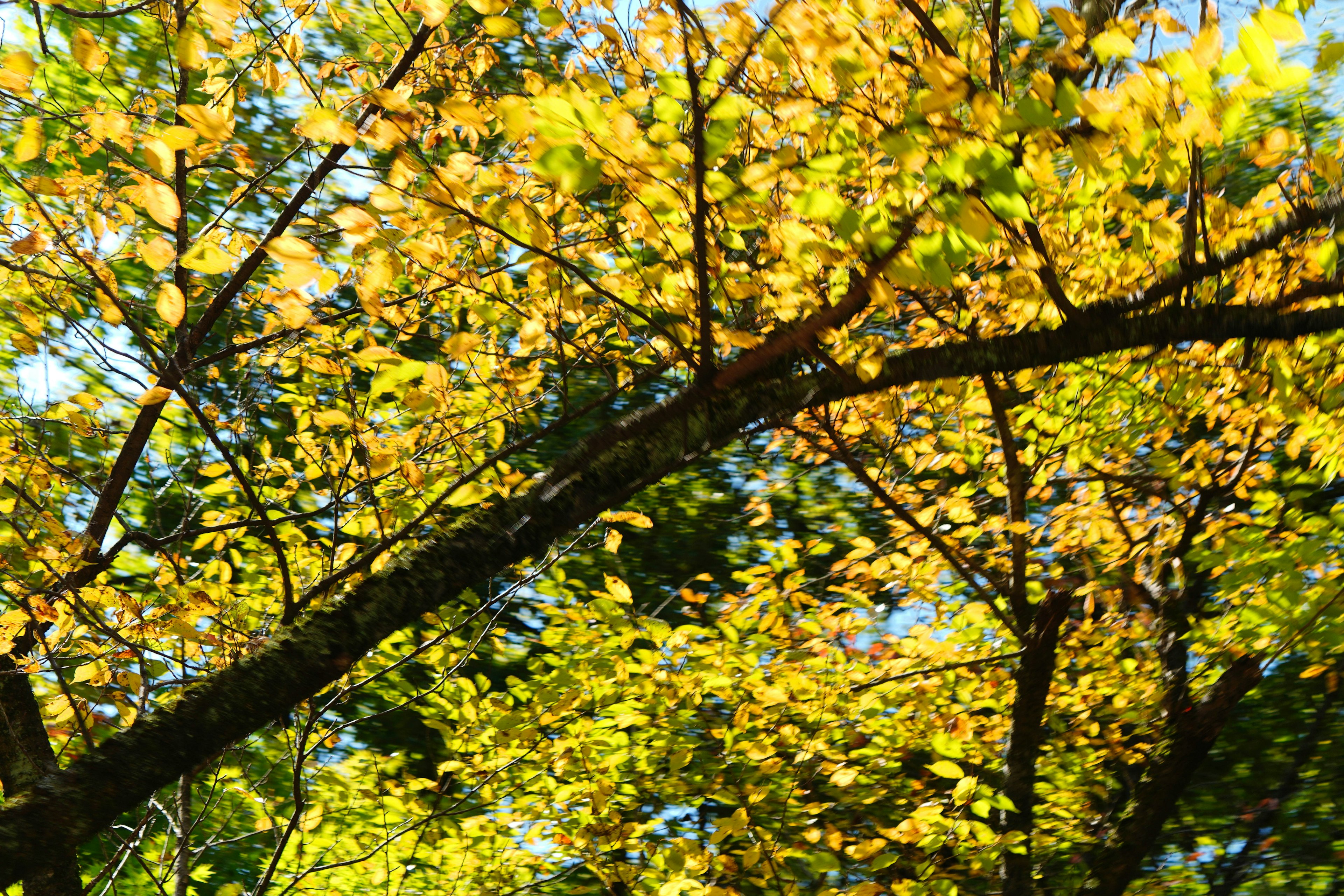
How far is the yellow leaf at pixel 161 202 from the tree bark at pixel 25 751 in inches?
89.0

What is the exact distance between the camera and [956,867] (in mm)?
5109

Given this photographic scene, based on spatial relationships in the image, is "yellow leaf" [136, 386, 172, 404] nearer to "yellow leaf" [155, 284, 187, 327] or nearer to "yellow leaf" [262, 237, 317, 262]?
"yellow leaf" [155, 284, 187, 327]

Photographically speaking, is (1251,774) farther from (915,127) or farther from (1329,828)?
(915,127)

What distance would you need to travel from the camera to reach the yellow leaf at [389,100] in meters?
2.33

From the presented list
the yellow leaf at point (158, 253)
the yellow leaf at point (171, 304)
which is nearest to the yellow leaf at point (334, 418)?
the yellow leaf at point (171, 304)

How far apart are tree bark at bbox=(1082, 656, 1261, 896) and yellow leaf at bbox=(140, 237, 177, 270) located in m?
5.33

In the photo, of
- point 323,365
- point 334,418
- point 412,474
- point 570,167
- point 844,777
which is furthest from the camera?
point 844,777

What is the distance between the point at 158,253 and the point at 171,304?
22 cm

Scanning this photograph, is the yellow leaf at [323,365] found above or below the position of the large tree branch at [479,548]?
above

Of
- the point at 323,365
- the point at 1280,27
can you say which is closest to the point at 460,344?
the point at 323,365

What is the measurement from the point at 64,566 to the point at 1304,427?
5.41 metres

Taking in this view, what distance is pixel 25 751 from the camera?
3795 millimetres

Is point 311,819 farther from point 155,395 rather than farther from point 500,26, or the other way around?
point 500,26

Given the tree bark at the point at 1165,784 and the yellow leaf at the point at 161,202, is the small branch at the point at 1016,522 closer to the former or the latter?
the tree bark at the point at 1165,784
